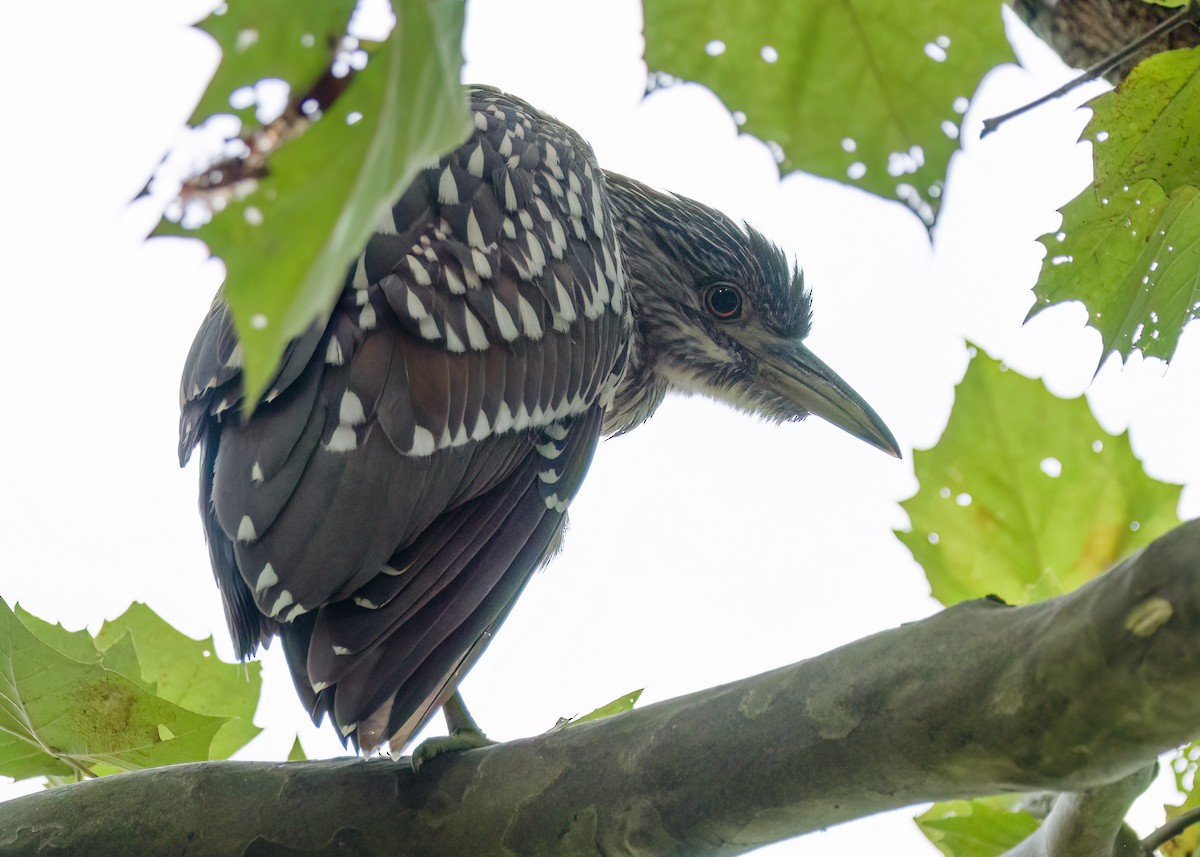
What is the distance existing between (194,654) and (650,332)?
1725mm

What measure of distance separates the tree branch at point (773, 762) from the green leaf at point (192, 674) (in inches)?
18.2

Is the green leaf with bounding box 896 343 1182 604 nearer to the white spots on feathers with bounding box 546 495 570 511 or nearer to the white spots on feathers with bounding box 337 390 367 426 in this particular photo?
the white spots on feathers with bounding box 546 495 570 511

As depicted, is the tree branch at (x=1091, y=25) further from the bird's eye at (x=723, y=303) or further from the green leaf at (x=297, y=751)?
the green leaf at (x=297, y=751)

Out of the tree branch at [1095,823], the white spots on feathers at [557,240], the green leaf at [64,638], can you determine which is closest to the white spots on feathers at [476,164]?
the white spots on feathers at [557,240]

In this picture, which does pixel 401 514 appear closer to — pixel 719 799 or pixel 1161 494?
pixel 719 799

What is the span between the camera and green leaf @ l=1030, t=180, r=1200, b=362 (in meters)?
1.19

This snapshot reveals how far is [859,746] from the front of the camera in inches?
49.6

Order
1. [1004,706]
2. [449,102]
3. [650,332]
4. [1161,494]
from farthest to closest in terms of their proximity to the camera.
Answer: [650,332]
[1161,494]
[1004,706]
[449,102]

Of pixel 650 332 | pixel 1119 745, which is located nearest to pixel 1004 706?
pixel 1119 745

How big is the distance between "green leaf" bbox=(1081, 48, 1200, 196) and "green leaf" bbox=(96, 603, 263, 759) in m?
1.76

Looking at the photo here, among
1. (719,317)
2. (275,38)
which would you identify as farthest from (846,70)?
(719,317)

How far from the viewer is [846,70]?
0.80 metres

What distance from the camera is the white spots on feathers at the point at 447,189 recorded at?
2359 mm

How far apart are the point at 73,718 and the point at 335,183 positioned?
1.65 m
